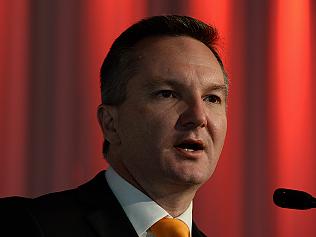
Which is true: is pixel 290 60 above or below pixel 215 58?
below

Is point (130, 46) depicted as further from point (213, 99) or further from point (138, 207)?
point (138, 207)

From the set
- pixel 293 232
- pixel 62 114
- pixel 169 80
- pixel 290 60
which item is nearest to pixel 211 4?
pixel 290 60

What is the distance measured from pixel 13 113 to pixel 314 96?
3.46ft

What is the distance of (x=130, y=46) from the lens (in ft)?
4.36

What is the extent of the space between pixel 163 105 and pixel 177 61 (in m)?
0.10

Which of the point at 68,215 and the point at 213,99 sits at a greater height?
the point at 213,99

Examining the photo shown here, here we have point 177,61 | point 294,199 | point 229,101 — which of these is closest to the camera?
point 294,199

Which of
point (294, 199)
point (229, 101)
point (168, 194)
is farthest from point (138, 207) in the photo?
point (229, 101)

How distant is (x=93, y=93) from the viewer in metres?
1.81

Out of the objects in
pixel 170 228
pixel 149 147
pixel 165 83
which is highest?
pixel 165 83

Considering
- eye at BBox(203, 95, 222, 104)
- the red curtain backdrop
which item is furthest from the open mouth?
the red curtain backdrop

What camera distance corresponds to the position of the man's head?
119 cm

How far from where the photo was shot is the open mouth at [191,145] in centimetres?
118

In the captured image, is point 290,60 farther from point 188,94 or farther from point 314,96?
point 188,94
